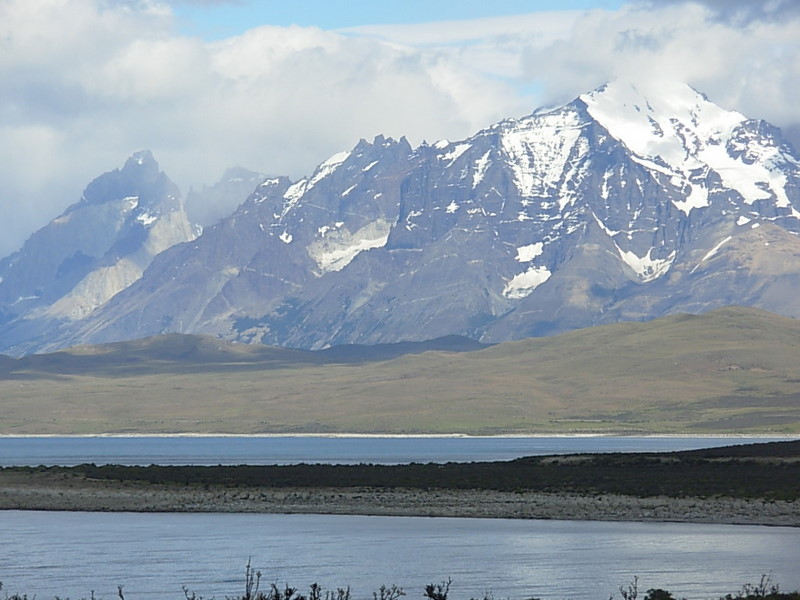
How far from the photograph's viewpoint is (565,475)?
116 metres

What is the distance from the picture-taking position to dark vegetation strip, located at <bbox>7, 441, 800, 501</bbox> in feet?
335

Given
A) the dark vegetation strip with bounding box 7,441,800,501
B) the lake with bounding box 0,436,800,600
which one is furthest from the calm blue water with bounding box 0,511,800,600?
the dark vegetation strip with bounding box 7,441,800,501

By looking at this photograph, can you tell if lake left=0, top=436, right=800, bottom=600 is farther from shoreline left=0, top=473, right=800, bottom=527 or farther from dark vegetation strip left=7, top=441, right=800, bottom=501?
dark vegetation strip left=7, top=441, right=800, bottom=501

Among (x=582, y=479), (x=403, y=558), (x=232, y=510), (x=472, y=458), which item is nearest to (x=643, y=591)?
(x=403, y=558)

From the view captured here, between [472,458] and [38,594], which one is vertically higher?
[472,458]

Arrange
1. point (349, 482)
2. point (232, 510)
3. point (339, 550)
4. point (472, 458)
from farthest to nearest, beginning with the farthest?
1. point (472, 458)
2. point (349, 482)
3. point (232, 510)
4. point (339, 550)

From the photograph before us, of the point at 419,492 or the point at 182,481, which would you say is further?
the point at 182,481

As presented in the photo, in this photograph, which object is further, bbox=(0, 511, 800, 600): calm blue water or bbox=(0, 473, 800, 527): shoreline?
bbox=(0, 473, 800, 527): shoreline

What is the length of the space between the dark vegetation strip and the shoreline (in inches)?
104

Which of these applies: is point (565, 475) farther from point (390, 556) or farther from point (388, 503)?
point (390, 556)

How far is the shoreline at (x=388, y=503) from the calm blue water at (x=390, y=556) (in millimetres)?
4005

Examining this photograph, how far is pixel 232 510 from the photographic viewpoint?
97.5m

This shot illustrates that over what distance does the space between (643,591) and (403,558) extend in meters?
14.8

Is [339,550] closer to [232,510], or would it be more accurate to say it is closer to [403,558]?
[403,558]
